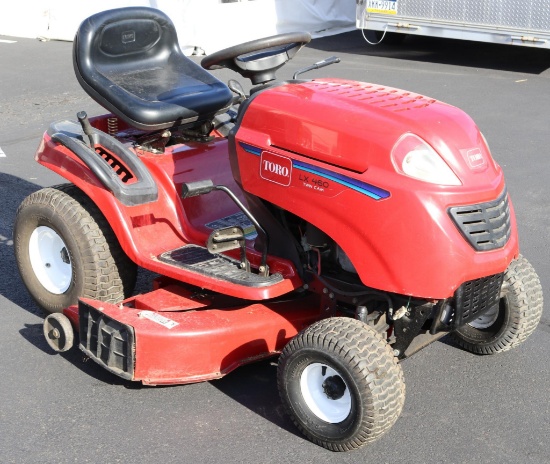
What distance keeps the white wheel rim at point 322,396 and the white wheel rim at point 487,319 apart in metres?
0.97

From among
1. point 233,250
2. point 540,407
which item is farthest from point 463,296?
point 233,250

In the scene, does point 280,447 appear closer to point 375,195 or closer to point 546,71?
point 375,195

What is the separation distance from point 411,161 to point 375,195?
0.59 feet

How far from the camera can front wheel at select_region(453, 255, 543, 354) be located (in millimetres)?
3967

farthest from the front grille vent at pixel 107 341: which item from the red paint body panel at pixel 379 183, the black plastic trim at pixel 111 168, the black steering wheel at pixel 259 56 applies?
the black steering wheel at pixel 259 56

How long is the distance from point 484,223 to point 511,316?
2.92 feet

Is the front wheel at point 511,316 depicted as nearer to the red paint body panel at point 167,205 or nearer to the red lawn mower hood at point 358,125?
the red lawn mower hood at point 358,125

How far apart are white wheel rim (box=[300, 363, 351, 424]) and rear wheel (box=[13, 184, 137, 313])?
1.20 meters

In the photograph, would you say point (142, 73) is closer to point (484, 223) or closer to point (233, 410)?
point (233, 410)

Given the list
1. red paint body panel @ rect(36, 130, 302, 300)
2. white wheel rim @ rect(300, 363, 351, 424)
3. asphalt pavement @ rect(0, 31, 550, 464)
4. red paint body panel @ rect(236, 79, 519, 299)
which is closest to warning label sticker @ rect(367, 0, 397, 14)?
asphalt pavement @ rect(0, 31, 550, 464)

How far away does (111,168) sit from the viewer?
4.12m

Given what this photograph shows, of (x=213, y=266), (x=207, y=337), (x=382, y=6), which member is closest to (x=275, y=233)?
(x=213, y=266)

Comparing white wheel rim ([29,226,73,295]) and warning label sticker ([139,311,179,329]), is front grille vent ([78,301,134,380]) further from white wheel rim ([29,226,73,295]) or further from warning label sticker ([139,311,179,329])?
white wheel rim ([29,226,73,295])

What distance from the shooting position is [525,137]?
775cm
